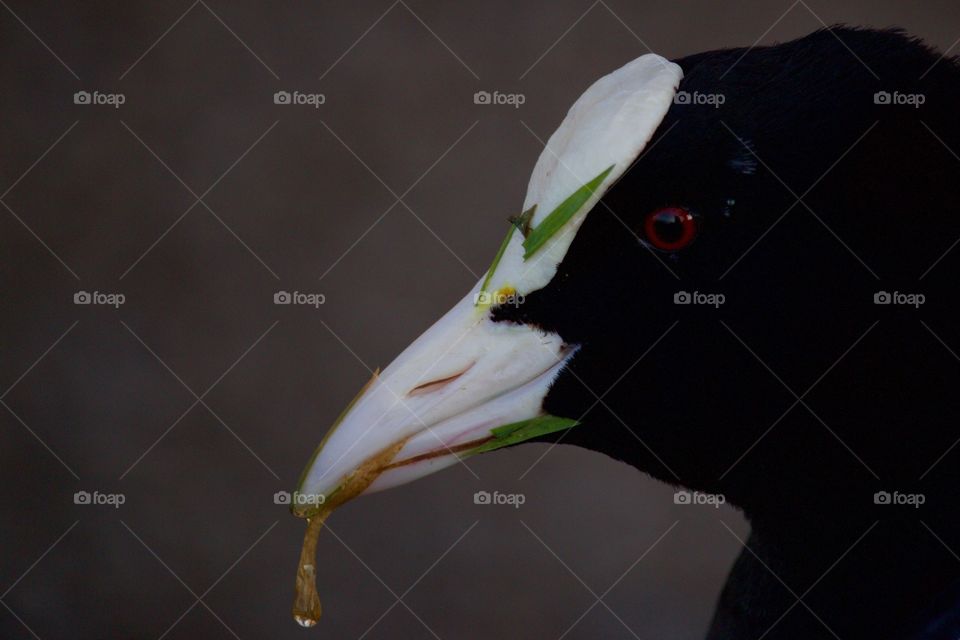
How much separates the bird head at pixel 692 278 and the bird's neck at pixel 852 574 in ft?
0.19

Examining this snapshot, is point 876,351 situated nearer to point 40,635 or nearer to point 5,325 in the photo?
point 40,635

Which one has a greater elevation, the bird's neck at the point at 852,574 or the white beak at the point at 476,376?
the white beak at the point at 476,376

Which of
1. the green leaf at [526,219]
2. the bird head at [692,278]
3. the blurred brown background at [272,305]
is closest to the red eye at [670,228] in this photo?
the bird head at [692,278]

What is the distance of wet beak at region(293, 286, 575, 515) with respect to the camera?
47.6 inches

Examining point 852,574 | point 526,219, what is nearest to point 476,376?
point 526,219

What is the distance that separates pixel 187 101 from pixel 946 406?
2542mm

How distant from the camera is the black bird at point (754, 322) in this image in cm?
113

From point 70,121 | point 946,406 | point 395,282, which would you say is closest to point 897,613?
point 946,406

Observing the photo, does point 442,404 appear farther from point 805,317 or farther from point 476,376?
point 805,317

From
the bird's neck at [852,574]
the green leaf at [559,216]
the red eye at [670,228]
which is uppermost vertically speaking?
the green leaf at [559,216]

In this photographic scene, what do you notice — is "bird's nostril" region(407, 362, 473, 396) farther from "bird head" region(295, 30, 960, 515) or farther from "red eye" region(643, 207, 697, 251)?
"red eye" region(643, 207, 697, 251)

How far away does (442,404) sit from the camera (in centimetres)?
121

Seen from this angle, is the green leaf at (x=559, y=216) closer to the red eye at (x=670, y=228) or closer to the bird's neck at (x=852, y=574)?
the red eye at (x=670, y=228)

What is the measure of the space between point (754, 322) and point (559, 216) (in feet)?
0.65
